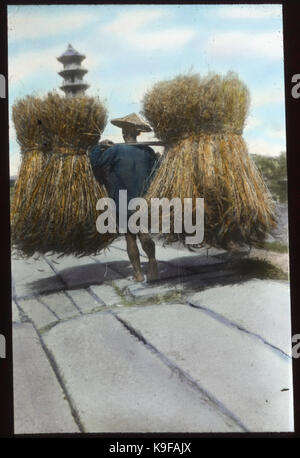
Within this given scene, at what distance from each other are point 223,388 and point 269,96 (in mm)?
1437

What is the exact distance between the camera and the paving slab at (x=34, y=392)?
6.98ft

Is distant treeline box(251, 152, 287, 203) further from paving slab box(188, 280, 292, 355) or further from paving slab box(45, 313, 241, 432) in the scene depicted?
paving slab box(45, 313, 241, 432)

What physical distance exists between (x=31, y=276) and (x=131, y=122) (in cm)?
92

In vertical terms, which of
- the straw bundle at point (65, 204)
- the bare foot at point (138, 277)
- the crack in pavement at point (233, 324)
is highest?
the straw bundle at point (65, 204)

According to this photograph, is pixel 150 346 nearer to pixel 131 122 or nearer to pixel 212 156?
pixel 212 156

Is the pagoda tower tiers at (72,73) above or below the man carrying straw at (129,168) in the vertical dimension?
above

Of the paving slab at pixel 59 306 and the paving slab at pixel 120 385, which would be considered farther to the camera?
the paving slab at pixel 59 306

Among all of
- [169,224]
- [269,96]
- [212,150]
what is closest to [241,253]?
[169,224]

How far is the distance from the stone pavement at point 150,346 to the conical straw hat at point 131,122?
1.91 feet

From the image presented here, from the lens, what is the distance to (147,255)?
2.25 meters

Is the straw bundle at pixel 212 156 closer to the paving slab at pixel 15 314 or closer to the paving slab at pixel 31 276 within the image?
the paving slab at pixel 31 276

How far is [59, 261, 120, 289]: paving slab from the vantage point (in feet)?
7.32

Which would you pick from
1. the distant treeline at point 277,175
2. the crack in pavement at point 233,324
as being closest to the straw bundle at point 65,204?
Result: the crack in pavement at point 233,324

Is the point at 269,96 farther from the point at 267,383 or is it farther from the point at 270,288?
the point at 267,383
